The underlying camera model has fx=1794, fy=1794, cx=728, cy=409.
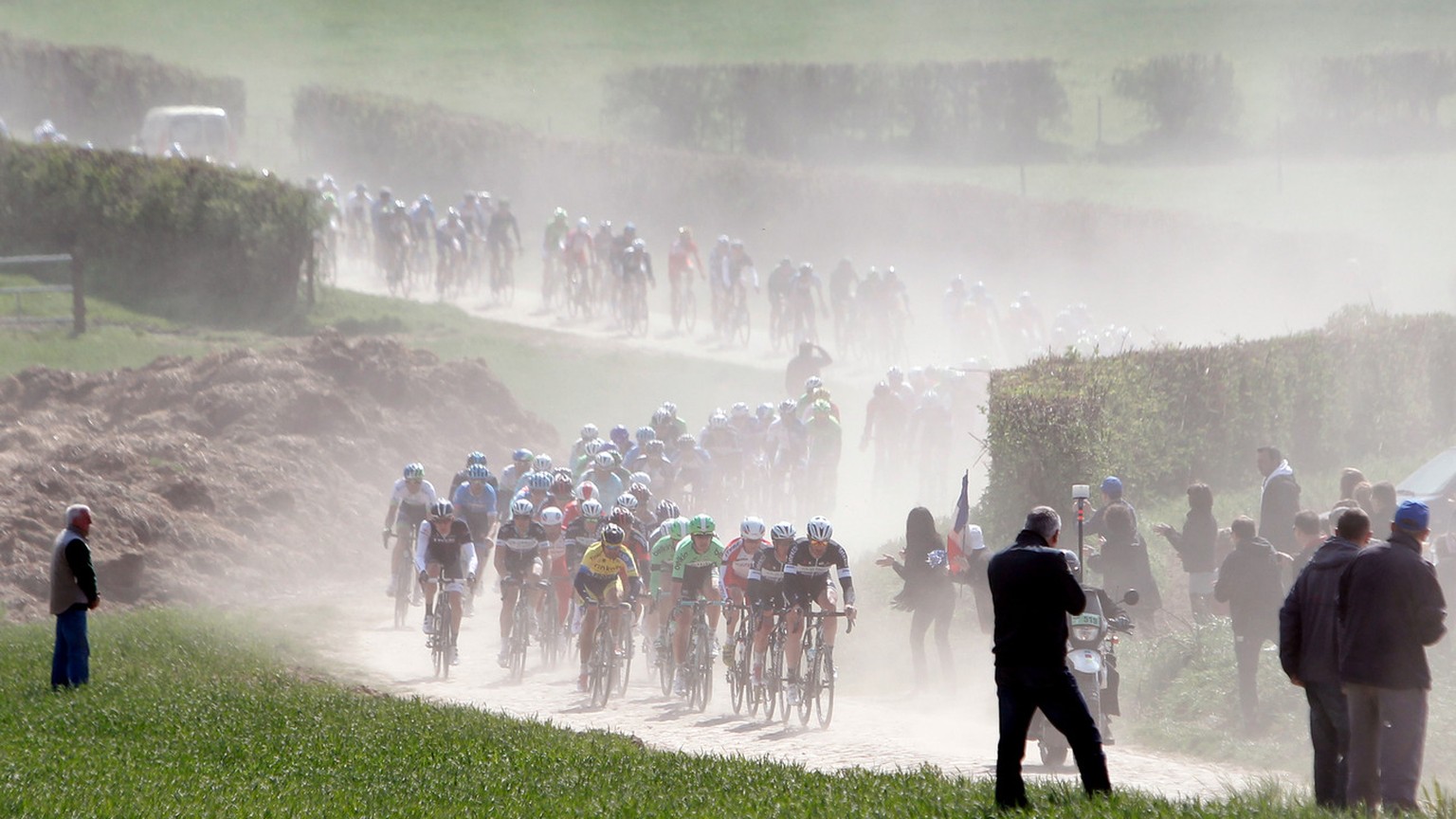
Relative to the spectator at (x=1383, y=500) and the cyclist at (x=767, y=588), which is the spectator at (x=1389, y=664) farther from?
the cyclist at (x=767, y=588)

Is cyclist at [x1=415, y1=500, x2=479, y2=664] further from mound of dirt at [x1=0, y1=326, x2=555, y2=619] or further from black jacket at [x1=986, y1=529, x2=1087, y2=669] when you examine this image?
black jacket at [x1=986, y1=529, x2=1087, y2=669]

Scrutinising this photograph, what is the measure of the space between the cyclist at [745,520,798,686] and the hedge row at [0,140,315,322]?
22172 mm

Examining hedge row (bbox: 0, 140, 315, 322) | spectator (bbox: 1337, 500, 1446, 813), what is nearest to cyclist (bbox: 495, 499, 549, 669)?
spectator (bbox: 1337, 500, 1446, 813)

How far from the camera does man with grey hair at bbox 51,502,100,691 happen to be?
50.6 ft

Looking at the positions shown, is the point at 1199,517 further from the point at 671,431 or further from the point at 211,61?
the point at 211,61

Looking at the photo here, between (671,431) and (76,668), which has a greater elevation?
(671,431)

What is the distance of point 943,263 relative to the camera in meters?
54.4

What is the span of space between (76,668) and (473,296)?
94.9ft

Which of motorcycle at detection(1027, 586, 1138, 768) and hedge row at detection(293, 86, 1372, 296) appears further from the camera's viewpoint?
hedge row at detection(293, 86, 1372, 296)

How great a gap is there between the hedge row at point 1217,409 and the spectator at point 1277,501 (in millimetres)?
2418

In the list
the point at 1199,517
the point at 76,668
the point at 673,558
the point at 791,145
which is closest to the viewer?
the point at 76,668

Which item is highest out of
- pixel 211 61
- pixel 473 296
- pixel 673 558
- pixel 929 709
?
pixel 211 61

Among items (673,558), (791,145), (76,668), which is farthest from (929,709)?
(791,145)

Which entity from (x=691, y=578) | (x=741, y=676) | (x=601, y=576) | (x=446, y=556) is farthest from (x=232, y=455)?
(x=741, y=676)
